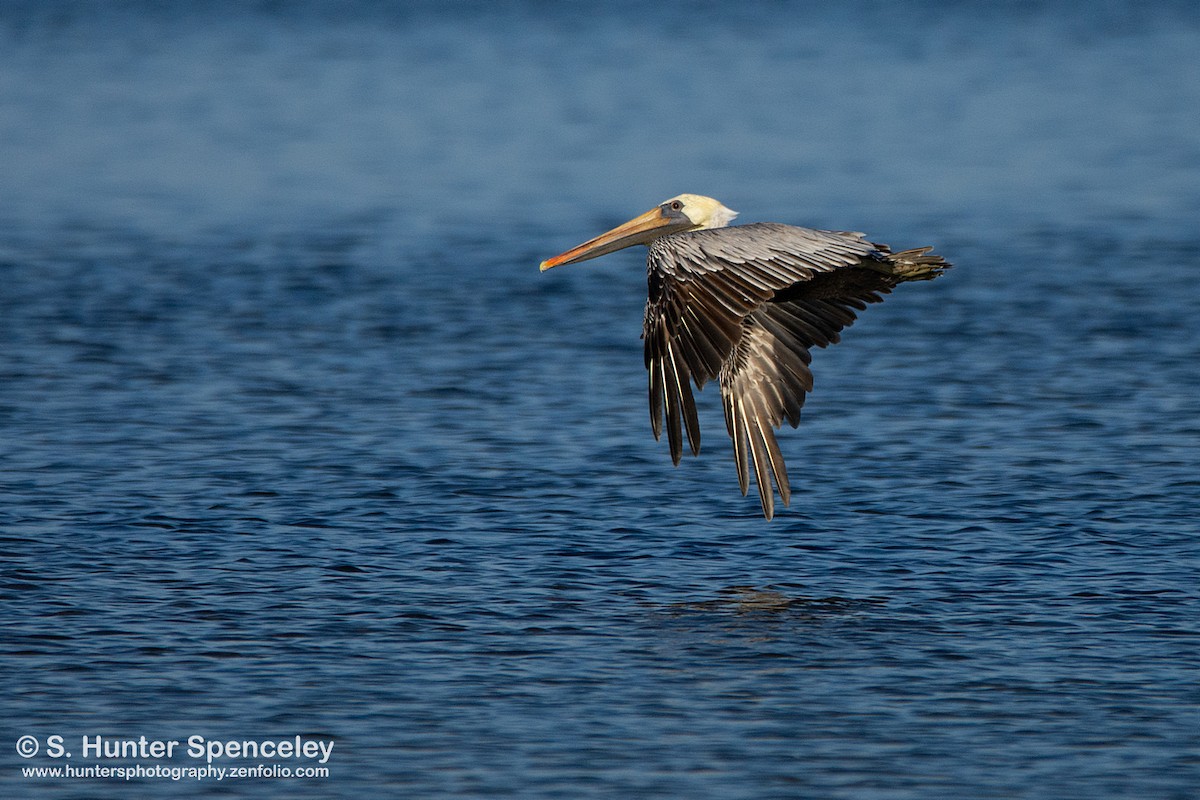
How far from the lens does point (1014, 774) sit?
6145 mm

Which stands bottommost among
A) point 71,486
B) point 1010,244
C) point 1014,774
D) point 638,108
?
point 1014,774

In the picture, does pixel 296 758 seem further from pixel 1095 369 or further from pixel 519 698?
pixel 1095 369

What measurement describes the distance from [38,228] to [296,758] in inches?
493

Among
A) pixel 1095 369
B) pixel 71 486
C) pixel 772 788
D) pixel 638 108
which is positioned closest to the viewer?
pixel 772 788

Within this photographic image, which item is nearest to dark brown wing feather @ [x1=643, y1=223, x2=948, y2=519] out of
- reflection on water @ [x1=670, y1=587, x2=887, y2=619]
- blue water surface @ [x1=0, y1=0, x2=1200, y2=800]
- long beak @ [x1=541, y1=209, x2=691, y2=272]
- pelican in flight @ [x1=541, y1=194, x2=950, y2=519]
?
pelican in flight @ [x1=541, y1=194, x2=950, y2=519]

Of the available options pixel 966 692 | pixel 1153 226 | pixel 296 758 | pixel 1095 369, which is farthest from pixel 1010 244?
pixel 296 758

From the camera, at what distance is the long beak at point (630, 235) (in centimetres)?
Result: 956

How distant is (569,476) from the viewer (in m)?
9.95

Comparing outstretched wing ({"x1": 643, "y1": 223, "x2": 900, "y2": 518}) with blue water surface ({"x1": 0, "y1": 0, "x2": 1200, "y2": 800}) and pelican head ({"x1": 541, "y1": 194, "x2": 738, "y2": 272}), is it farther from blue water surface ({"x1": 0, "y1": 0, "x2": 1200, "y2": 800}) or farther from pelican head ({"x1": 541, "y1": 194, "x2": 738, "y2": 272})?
pelican head ({"x1": 541, "y1": 194, "x2": 738, "y2": 272})

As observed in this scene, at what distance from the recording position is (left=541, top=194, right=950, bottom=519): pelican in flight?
26.4ft

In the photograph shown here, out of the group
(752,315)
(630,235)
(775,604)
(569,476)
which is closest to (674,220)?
(630,235)

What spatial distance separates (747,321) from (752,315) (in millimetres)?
67

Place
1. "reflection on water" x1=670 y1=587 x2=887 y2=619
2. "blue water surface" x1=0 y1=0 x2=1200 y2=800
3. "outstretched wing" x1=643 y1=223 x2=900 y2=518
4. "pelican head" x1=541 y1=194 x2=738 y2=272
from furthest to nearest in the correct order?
"pelican head" x1=541 y1=194 x2=738 y2=272 < "outstretched wing" x1=643 y1=223 x2=900 y2=518 < "reflection on water" x1=670 y1=587 x2=887 y2=619 < "blue water surface" x1=0 y1=0 x2=1200 y2=800

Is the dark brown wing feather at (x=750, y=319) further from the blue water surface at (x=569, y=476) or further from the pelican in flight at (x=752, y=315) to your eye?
the blue water surface at (x=569, y=476)
